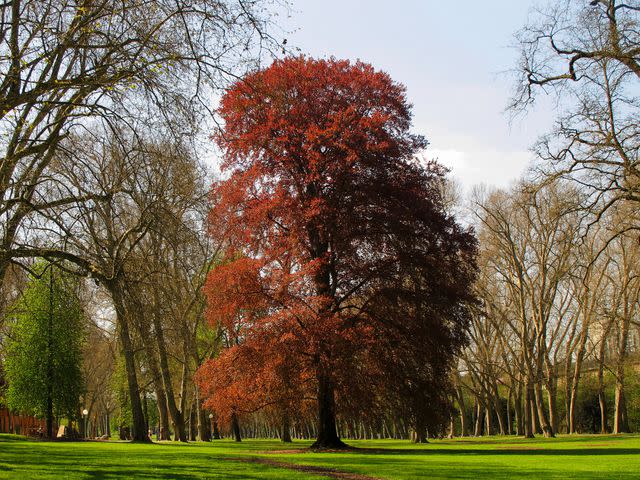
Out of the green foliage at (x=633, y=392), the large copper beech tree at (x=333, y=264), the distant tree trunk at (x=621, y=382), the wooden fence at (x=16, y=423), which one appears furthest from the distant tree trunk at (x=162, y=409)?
the green foliage at (x=633, y=392)

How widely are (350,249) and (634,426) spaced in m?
42.9

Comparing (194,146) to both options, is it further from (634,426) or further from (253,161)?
(634,426)

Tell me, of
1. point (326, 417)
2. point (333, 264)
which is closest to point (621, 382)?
point (326, 417)

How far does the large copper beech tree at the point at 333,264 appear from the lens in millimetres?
22969

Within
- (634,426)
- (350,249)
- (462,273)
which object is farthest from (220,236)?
(634,426)

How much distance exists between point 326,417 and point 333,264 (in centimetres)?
563

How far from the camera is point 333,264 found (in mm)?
24500

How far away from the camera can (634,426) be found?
55.3 metres

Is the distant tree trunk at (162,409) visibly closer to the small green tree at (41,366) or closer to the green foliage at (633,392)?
the small green tree at (41,366)

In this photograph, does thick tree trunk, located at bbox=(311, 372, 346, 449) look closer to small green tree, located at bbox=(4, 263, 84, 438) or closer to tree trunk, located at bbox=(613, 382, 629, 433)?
small green tree, located at bbox=(4, 263, 84, 438)

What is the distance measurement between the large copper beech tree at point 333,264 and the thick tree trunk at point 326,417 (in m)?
0.06

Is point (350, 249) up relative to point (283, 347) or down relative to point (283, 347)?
up

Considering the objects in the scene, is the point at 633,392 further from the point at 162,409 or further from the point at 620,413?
the point at 162,409

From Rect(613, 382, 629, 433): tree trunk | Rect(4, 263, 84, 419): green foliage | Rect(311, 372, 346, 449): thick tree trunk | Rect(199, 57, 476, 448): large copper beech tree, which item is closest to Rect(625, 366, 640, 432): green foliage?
Rect(613, 382, 629, 433): tree trunk
